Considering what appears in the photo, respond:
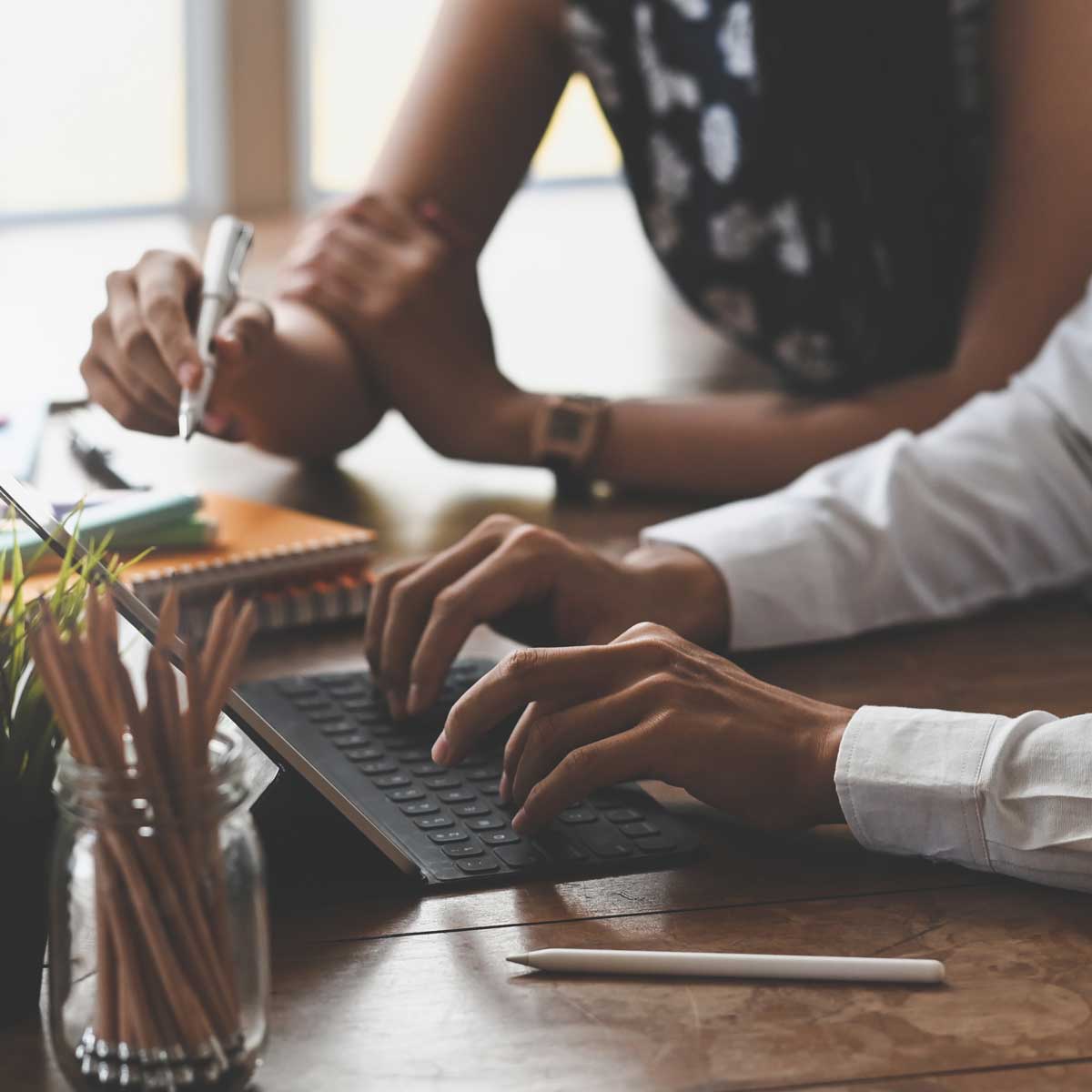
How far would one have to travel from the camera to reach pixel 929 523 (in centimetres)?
113

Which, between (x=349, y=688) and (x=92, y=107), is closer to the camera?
(x=349, y=688)

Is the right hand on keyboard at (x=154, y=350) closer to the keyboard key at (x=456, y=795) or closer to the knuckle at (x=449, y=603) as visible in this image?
the knuckle at (x=449, y=603)

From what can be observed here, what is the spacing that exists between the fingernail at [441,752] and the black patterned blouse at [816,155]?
2.52 feet

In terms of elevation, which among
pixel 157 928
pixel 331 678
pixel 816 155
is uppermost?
pixel 816 155

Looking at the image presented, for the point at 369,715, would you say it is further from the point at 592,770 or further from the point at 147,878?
the point at 147,878

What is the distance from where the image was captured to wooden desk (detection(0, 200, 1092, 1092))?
54 cm

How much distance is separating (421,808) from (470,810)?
2 centimetres

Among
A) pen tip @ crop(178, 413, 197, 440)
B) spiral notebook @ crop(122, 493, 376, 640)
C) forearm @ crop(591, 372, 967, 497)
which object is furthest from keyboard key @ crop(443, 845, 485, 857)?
forearm @ crop(591, 372, 967, 497)

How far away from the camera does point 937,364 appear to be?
1.42 m

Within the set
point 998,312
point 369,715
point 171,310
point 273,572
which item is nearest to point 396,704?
point 369,715

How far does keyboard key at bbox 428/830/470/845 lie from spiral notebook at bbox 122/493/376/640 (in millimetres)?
306

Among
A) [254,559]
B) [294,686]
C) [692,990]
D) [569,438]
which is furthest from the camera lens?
[569,438]

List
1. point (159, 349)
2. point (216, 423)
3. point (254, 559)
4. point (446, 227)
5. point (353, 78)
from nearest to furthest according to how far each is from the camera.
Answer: point (254, 559)
point (159, 349)
point (216, 423)
point (446, 227)
point (353, 78)

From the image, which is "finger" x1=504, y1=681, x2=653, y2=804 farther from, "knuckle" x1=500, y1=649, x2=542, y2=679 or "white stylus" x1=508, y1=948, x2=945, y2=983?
"white stylus" x1=508, y1=948, x2=945, y2=983
